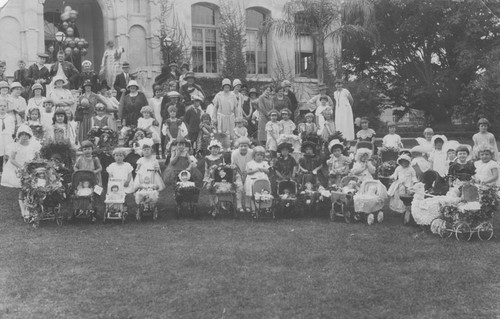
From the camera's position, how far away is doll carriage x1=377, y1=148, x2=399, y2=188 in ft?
36.3

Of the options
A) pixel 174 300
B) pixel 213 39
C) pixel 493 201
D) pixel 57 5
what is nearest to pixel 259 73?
pixel 213 39

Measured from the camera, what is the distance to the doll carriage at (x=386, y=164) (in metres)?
11.1

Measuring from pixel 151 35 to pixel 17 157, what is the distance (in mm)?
11257

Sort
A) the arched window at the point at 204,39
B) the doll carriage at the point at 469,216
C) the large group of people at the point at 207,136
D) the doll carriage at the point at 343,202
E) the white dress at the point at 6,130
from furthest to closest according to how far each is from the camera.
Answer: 1. the arched window at the point at 204,39
2. the white dress at the point at 6,130
3. the large group of people at the point at 207,136
4. the doll carriage at the point at 343,202
5. the doll carriage at the point at 469,216

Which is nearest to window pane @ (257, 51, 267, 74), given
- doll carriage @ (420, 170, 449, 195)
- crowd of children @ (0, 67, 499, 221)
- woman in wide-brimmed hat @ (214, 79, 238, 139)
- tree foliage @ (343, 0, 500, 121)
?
tree foliage @ (343, 0, 500, 121)

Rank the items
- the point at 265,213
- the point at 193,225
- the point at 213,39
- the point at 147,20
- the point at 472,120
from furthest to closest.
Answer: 1. the point at 472,120
2. the point at 213,39
3. the point at 147,20
4. the point at 265,213
5. the point at 193,225

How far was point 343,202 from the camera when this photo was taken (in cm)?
935

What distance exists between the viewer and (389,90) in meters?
29.1

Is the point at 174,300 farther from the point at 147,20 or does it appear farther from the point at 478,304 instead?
the point at 147,20

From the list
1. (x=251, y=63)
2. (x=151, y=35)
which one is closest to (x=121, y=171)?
(x=151, y=35)

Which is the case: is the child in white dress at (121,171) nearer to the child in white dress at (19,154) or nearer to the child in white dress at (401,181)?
the child in white dress at (19,154)

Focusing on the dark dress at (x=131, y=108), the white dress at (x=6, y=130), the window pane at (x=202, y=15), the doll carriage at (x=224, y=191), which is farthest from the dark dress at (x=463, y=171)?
the window pane at (x=202, y=15)

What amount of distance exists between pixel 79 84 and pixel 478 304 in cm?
1130

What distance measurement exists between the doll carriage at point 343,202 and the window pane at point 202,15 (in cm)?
1411
